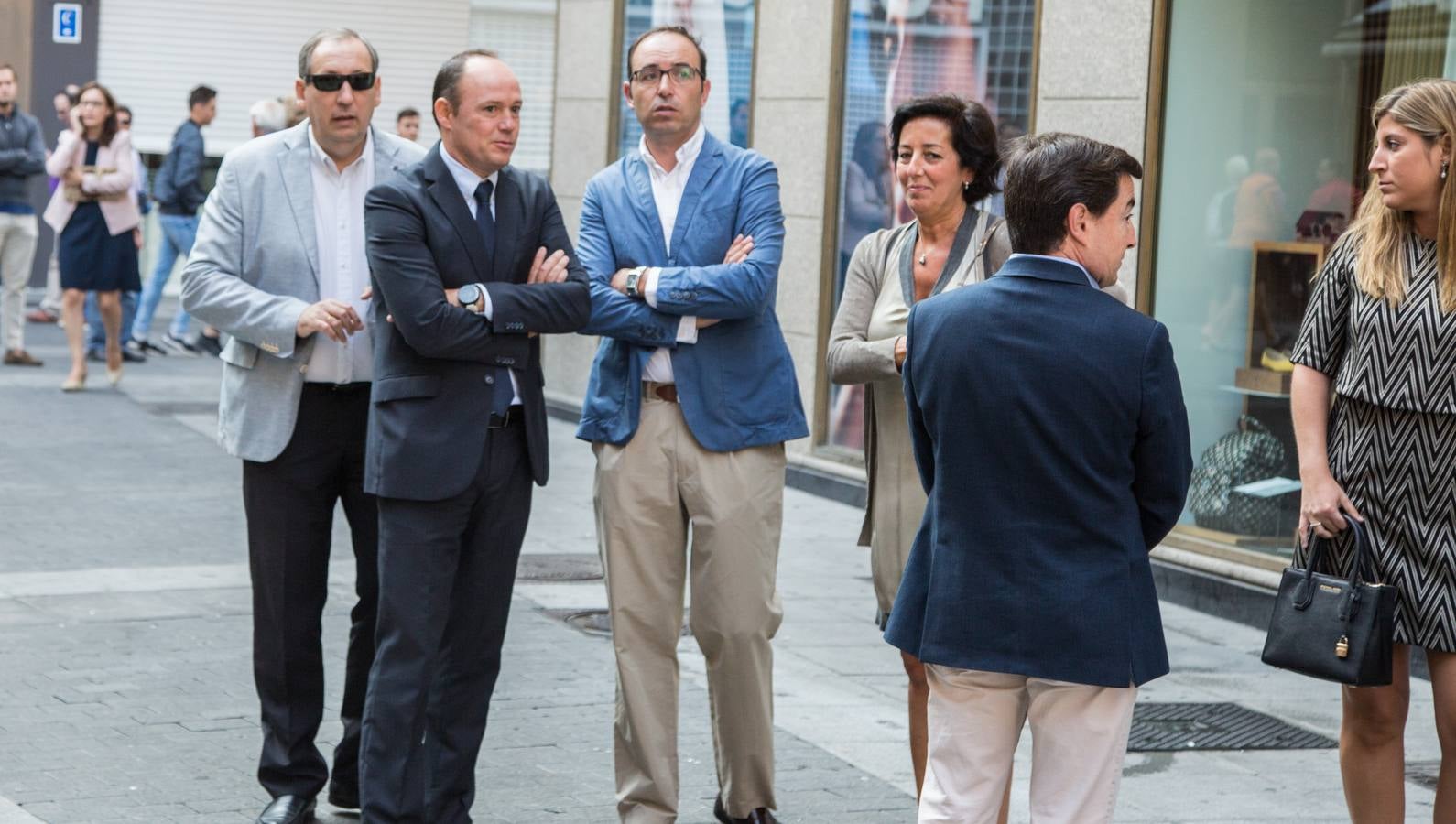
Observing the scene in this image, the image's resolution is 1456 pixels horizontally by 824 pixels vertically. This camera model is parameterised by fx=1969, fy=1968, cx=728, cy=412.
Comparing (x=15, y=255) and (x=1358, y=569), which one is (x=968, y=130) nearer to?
(x=1358, y=569)

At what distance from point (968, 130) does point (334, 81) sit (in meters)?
1.63

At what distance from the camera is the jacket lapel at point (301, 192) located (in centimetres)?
514

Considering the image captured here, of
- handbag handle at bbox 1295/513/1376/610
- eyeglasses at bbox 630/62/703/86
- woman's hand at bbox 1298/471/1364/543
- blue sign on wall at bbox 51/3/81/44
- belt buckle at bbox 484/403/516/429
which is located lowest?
handbag handle at bbox 1295/513/1376/610

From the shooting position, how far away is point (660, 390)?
5.18 metres

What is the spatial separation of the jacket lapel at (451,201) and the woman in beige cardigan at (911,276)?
3.21 feet

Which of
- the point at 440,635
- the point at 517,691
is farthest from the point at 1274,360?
the point at 440,635

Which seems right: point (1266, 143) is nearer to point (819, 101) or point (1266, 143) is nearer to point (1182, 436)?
point (819, 101)

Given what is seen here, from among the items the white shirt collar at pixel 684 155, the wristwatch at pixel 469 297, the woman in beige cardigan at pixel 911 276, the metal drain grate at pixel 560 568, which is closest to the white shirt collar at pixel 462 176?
the wristwatch at pixel 469 297

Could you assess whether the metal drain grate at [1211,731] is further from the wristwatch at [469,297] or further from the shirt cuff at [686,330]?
the wristwatch at [469,297]

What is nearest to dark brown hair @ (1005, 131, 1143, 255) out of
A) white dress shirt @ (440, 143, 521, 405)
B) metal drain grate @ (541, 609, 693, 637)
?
white dress shirt @ (440, 143, 521, 405)

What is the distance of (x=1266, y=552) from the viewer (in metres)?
8.56

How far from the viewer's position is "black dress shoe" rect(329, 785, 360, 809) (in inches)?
209

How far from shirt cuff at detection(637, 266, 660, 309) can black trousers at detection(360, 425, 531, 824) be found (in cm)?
49

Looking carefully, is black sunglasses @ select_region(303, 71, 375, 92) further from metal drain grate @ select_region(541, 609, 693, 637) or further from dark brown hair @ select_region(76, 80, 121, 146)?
dark brown hair @ select_region(76, 80, 121, 146)
